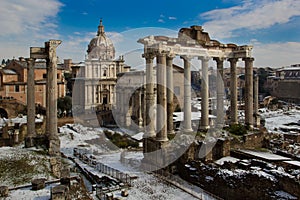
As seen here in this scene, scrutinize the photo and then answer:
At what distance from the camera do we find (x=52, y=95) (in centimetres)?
1702

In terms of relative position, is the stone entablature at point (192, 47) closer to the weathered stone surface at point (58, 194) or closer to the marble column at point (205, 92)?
the marble column at point (205, 92)

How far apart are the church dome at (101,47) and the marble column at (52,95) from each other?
3115 cm

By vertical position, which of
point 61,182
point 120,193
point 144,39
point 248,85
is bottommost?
point 120,193

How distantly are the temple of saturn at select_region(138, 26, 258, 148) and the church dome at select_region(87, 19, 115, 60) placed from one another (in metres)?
31.1

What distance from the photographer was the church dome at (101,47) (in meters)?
48.6

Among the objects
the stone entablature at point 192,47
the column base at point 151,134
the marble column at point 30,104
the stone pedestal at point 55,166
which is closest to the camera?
the stone pedestal at point 55,166

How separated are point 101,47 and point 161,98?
1381 inches

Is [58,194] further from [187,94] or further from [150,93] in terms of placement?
[187,94]

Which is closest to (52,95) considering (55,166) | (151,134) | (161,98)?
(55,166)

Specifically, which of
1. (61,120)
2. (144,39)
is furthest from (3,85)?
(144,39)

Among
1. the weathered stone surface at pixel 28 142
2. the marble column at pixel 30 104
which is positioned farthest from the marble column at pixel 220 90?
the weathered stone surface at pixel 28 142

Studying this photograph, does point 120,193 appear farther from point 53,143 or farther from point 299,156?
point 299,156

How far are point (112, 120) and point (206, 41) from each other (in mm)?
26414

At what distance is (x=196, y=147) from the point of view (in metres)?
15.7
